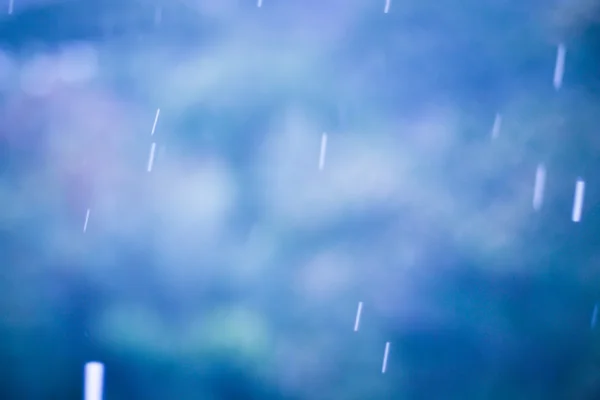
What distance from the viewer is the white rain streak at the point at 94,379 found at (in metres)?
1.96

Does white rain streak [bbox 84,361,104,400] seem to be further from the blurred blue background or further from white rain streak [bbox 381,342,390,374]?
white rain streak [bbox 381,342,390,374]

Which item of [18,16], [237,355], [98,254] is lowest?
[237,355]

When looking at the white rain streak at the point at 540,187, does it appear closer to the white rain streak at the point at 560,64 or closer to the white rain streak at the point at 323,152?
the white rain streak at the point at 560,64

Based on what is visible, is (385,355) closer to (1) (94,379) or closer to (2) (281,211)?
(2) (281,211)

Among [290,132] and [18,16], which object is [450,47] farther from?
[18,16]

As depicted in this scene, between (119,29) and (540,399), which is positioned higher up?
(119,29)

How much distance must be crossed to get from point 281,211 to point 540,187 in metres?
0.88

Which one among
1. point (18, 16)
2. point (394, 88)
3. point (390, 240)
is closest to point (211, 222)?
point (390, 240)

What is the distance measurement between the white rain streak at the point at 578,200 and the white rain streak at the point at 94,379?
5.56 feet

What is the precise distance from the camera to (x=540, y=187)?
1935 millimetres

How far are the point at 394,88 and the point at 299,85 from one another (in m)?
0.33

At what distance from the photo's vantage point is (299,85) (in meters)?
1.96

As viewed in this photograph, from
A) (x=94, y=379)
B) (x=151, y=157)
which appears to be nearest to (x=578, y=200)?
(x=151, y=157)

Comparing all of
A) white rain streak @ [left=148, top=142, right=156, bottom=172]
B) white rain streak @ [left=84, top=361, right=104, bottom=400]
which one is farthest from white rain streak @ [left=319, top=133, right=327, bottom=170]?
white rain streak @ [left=84, top=361, right=104, bottom=400]
